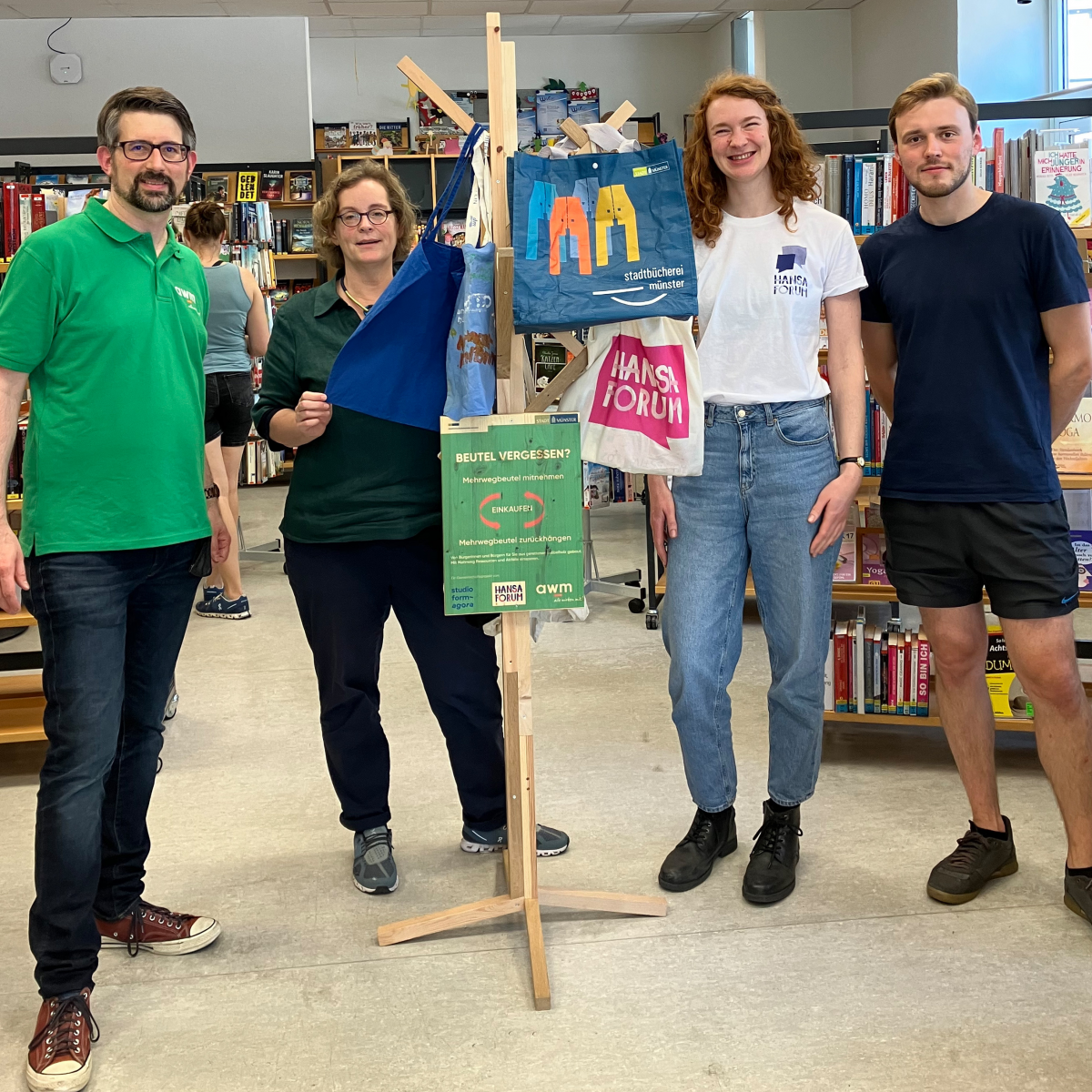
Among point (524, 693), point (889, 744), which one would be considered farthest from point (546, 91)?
point (524, 693)

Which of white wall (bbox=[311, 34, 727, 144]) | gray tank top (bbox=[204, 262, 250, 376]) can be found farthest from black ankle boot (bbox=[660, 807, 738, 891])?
white wall (bbox=[311, 34, 727, 144])

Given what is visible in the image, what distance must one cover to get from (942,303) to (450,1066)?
1.77m

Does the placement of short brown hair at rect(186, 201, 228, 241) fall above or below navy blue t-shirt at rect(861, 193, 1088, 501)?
above

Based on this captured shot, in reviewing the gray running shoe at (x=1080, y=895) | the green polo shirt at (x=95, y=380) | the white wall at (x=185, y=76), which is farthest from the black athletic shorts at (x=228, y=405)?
the white wall at (x=185, y=76)

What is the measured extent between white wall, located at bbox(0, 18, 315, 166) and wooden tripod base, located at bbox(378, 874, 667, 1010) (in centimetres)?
899

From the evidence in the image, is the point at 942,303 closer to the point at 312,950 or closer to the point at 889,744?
the point at 889,744

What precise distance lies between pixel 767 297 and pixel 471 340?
64 cm

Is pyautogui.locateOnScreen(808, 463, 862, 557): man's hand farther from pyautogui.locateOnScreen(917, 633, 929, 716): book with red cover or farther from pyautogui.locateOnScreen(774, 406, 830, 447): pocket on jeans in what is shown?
pyautogui.locateOnScreen(917, 633, 929, 716): book with red cover

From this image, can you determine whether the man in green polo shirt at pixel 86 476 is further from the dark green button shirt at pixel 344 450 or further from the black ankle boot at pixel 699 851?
the black ankle boot at pixel 699 851

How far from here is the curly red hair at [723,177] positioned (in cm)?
235

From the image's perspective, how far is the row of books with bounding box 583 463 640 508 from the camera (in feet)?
18.1

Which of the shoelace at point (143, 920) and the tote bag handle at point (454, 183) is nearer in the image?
the tote bag handle at point (454, 183)

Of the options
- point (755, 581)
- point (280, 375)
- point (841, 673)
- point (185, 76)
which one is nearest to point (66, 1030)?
point (280, 375)

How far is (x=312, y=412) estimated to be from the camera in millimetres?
2309
